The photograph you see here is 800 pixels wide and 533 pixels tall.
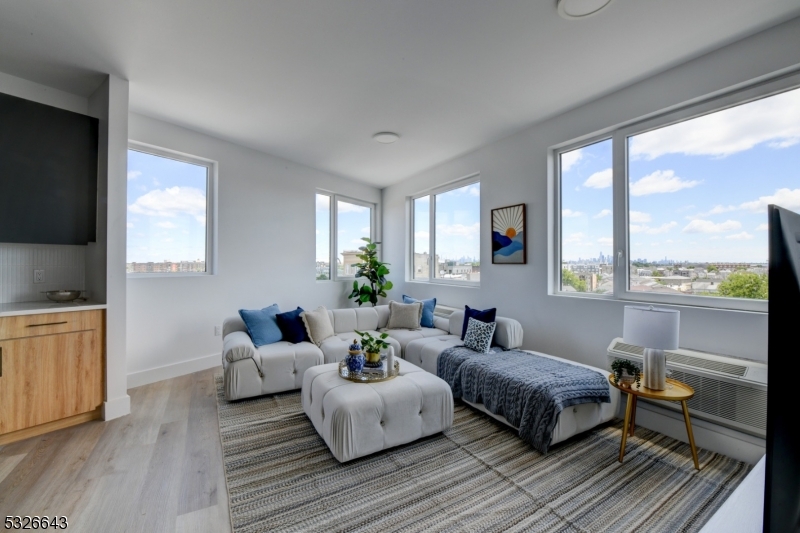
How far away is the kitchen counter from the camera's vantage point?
233 centimetres

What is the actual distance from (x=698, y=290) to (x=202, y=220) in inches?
200

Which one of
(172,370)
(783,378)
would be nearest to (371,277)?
(172,370)

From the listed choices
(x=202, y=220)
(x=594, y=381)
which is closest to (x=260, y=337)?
(x=202, y=220)

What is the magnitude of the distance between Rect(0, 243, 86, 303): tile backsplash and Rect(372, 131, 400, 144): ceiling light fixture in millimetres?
3098

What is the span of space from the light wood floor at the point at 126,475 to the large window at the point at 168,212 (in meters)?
1.69

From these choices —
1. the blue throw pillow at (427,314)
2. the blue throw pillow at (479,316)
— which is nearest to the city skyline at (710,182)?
the blue throw pillow at (479,316)

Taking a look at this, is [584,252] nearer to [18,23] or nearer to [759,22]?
[759,22]

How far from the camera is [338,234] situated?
18.3 ft

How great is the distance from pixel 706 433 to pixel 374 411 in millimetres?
2300

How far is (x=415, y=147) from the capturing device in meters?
4.21

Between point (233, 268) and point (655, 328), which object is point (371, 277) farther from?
point (655, 328)

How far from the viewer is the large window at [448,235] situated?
4.50m

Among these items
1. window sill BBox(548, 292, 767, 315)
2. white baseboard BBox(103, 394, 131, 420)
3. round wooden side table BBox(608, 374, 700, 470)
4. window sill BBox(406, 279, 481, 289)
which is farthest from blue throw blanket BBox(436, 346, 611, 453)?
white baseboard BBox(103, 394, 131, 420)

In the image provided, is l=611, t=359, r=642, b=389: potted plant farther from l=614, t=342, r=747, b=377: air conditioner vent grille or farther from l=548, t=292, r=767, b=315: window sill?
l=548, t=292, r=767, b=315: window sill
